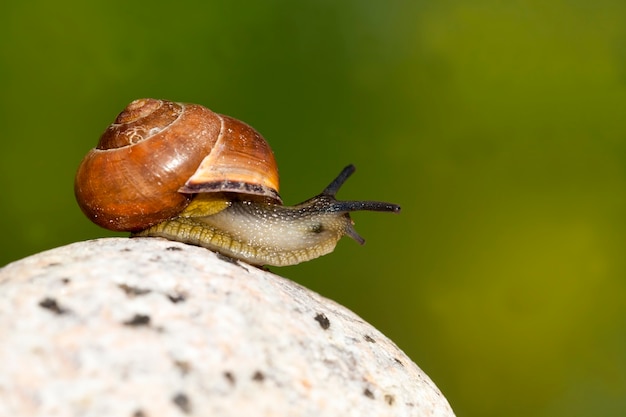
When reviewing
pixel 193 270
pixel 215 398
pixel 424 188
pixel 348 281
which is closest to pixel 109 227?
pixel 193 270

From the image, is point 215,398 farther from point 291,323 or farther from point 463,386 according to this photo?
point 463,386

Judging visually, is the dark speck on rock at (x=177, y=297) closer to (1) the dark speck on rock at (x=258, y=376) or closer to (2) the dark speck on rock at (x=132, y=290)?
(2) the dark speck on rock at (x=132, y=290)

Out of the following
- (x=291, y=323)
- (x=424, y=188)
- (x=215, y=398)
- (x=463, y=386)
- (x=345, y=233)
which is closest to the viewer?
(x=215, y=398)

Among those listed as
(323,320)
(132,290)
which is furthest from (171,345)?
(323,320)

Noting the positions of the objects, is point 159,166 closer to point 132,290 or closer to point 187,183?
point 187,183

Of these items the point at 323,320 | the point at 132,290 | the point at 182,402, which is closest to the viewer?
the point at 182,402

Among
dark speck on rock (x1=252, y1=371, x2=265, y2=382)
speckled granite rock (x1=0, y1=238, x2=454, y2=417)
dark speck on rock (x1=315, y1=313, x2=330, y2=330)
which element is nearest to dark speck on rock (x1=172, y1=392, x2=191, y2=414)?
speckled granite rock (x1=0, y1=238, x2=454, y2=417)
